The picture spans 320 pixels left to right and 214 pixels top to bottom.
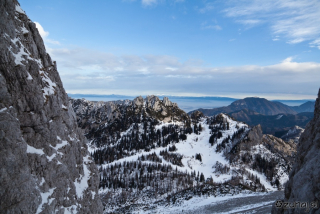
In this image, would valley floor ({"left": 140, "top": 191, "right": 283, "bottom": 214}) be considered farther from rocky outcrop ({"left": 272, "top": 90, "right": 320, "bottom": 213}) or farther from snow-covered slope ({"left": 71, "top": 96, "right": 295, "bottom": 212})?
rocky outcrop ({"left": 272, "top": 90, "right": 320, "bottom": 213})

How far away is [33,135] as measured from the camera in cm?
2217

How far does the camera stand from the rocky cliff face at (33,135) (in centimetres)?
1789

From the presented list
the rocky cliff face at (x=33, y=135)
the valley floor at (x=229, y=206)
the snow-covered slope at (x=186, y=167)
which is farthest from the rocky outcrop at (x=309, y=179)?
the snow-covered slope at (x=186, y=167)

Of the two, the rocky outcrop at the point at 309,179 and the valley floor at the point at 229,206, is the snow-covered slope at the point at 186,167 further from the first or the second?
the rocky outcrop at the point at 309,179

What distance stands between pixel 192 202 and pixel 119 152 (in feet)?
416

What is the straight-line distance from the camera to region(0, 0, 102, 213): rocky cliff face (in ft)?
58.7


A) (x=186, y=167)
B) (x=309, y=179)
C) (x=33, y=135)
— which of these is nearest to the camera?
(x=309, y=179)

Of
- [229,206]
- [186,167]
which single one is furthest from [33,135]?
[186,167]

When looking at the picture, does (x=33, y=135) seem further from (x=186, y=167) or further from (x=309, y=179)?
(x=186, y=167)

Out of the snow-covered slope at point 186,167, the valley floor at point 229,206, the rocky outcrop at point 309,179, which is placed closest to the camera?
the rocky outcrop at point 309,179

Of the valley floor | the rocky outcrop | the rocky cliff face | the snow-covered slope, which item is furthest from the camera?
the snow-covered slope

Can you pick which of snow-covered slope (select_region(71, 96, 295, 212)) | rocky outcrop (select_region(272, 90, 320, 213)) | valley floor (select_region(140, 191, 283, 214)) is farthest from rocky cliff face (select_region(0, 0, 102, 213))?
snow-covered slope (select_region(71, 96, 295, 212))

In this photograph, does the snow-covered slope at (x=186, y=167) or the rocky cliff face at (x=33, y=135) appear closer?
the rocky cliff face at (x=33, y=135)

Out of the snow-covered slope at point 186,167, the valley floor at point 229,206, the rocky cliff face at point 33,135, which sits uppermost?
the rocky cliff face at point 33,135
